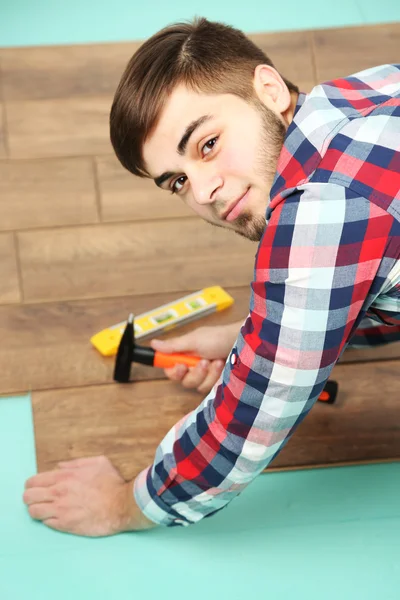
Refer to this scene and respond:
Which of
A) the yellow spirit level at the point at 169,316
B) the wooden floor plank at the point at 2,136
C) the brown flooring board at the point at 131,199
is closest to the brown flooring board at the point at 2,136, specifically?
the wooden floor plank at the point at 2,136

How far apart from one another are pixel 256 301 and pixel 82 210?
3.14 ft

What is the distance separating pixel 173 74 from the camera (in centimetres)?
118

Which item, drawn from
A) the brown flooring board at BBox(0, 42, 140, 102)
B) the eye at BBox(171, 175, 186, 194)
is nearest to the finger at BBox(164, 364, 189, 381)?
the eye at BBox(171, 175, 186, 194)

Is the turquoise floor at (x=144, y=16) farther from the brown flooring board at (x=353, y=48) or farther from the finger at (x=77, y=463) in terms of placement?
the finger at (x=77, y=463)

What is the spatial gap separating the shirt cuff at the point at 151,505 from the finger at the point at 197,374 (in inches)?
10.5

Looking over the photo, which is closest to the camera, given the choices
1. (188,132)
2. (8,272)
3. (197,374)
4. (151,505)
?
(188,132)

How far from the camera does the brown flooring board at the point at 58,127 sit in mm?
2109

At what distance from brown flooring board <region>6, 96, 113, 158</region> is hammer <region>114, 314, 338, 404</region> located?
2.29 ft

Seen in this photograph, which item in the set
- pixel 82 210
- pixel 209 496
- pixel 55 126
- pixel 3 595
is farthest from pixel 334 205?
pixel 55 126

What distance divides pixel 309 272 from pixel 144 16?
1.75m

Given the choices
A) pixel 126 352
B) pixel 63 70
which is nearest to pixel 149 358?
pixel 126 352

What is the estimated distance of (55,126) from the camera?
217 centimetres

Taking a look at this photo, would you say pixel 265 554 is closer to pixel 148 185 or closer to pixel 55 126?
pixel 148 185

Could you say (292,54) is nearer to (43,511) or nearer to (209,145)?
(209,145)
